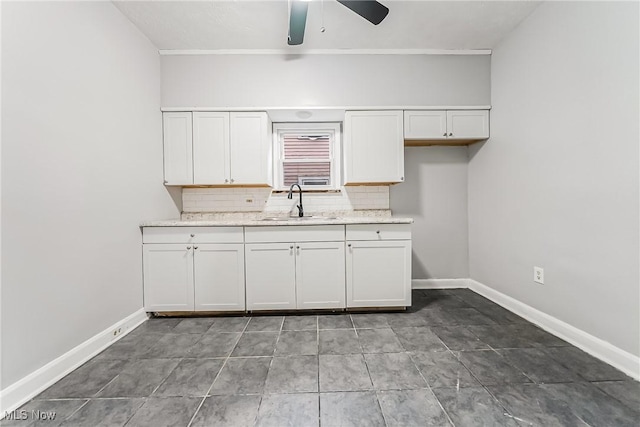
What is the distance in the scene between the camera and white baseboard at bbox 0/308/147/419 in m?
1.25

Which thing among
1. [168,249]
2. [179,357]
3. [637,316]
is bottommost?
[179,357]

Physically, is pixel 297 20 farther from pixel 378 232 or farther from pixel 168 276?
pixel 168 276

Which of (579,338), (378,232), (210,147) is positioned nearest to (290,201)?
(210,147)

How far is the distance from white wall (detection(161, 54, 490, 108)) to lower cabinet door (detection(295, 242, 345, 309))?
61.4 inches

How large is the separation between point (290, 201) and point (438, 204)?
5.88 feet

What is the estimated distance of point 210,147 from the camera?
262cm

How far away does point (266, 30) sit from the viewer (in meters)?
2.34

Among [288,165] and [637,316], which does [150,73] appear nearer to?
[288,165]

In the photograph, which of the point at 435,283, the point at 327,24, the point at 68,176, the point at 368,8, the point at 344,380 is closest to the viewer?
the point at 344,380

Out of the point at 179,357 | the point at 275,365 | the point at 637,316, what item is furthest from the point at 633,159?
the point at 179,357

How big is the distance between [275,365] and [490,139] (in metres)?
2.95

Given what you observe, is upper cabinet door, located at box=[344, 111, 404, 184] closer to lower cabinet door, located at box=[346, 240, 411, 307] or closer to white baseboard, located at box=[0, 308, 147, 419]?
lower cabinet door, located at box=[346, 240, 411, 307]

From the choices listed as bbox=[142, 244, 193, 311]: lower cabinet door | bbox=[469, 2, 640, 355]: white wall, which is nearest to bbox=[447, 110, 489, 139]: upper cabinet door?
bbox=[469, 2, 640, 355]: white wall

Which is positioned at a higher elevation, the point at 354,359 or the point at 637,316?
the point at 637,316
